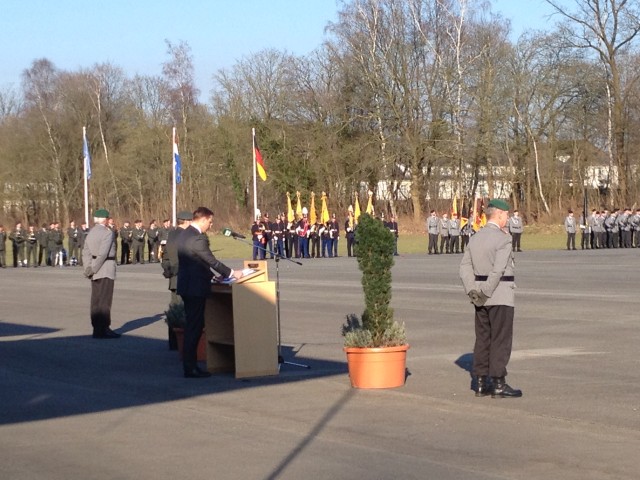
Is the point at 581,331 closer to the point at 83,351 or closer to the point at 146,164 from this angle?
the point at 83,351

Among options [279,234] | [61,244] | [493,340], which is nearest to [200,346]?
[493,340]

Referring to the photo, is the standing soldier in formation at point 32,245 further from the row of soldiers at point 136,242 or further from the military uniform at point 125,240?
the military uniform at point 125,240

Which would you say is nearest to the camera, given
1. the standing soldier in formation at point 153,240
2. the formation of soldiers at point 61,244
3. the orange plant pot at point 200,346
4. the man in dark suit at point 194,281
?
the man in dark suit at point 194,281

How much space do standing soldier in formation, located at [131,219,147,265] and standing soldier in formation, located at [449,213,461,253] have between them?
1340 cm

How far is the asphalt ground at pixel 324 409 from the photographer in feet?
25.4

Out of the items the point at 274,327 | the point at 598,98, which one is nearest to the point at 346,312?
the point at 274,327

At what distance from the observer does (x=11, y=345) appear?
52.9 ft

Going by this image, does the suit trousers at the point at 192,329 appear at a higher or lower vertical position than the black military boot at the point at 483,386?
higher

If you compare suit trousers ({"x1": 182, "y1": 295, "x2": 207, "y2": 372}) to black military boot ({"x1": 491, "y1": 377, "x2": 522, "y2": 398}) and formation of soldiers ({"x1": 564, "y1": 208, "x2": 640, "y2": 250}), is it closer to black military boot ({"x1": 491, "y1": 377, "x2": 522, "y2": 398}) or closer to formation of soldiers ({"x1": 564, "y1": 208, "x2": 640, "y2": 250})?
black military boot ({"x1": 491, "y1": 377, "x2": 522, "y2": 398})

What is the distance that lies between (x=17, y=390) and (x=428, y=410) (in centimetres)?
439

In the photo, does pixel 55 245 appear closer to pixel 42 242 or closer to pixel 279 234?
pixel 42 242

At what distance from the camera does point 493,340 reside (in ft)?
34.1

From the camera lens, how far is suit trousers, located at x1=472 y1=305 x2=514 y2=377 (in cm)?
1033

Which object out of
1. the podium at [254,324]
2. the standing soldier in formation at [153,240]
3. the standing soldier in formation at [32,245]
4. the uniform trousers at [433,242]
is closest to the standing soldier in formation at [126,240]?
the standing soldier in formation at [153,240]
